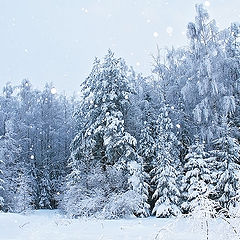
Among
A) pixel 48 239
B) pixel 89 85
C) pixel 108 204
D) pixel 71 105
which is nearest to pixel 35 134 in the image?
pixel 71 105

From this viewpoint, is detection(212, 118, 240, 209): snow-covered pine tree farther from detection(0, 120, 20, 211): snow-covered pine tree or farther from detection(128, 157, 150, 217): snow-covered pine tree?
detection(0, 120, 20, 211): snow-covered pine tree

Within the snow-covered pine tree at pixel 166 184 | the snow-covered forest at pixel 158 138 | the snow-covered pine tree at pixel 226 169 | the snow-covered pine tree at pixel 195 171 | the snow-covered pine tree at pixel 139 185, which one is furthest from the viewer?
the snow-covered pine tree at pixel 139 185

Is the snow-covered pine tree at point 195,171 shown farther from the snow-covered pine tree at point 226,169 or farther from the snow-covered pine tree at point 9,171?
the snow-covered pine tree at point 9,171

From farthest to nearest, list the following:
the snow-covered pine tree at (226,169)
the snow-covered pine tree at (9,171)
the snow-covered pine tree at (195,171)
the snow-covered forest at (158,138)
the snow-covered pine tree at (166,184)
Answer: the snow-covered pine tree at (9,171) < the snow-covered pine tree at (166,184) < the snow-covered forest at (158,138) < the snow-covered pine tree at (195,171) < the snow-covered pine tree at (226,169)

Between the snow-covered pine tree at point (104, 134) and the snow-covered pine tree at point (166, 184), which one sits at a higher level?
the snow-covered pine tree at point (104, 134)

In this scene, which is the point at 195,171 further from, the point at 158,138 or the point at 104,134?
the point at 104,134

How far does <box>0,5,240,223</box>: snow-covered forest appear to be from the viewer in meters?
19.0

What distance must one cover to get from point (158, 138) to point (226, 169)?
5723mm

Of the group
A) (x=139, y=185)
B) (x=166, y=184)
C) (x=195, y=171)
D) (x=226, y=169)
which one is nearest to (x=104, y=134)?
(x=139, y=185)

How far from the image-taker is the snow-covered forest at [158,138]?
1905 centimetres

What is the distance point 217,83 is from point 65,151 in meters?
19.4

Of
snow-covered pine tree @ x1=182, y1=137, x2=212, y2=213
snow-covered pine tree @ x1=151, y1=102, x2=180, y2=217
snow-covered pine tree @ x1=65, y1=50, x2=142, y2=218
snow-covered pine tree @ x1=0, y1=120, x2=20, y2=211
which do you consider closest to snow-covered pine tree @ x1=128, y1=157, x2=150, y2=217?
snow-covered pine tree @ x1=65, y1=50, x2=142, y2=218

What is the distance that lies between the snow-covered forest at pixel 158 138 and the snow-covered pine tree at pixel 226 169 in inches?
2.1

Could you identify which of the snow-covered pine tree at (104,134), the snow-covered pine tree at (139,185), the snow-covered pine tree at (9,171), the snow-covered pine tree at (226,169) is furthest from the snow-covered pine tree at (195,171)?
the snow-covered pine tree at (9,171)
